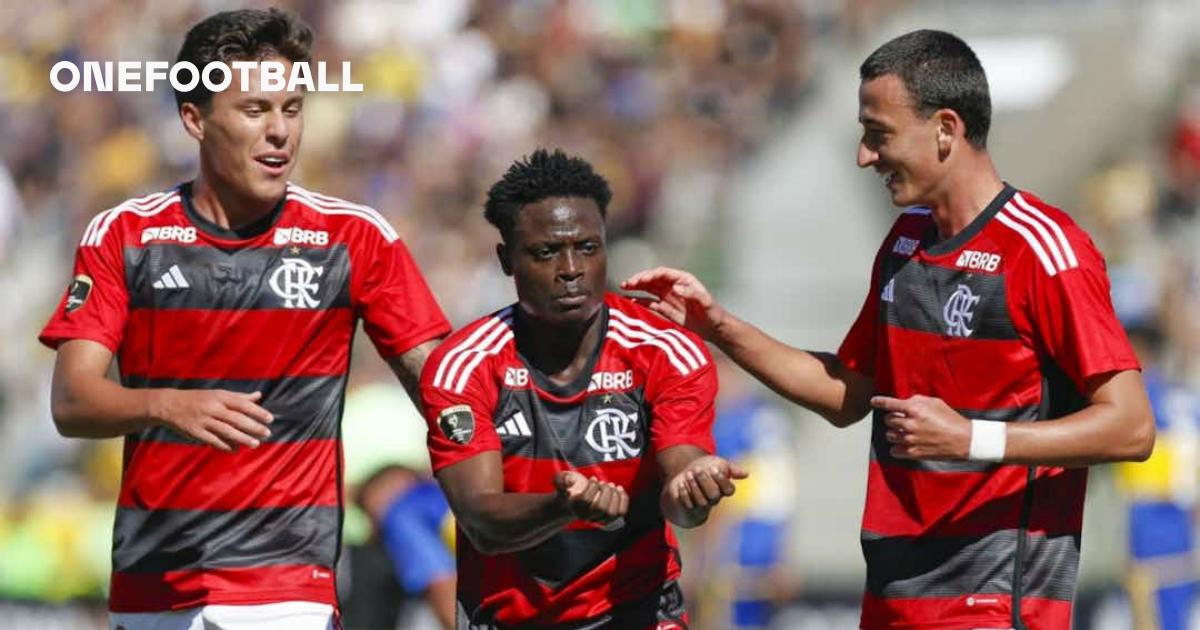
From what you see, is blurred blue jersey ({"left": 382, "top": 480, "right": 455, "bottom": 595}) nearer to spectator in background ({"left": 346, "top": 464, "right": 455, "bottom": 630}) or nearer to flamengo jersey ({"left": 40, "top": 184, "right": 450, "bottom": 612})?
spectator in background ({"left": 346, "top": 464, "right": 455, "bottom": 630})

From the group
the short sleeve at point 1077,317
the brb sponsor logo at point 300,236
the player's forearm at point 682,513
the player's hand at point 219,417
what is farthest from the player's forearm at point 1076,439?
the brb sponsor logo at point 300,236

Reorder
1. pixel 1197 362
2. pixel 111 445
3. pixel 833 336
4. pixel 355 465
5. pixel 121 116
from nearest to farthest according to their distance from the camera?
1. pixel 355 465
2. pixel 1197 362
3. pixel 833 336
4. pixel 111 445
5. pixel 121 116

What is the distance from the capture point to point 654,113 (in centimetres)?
1870

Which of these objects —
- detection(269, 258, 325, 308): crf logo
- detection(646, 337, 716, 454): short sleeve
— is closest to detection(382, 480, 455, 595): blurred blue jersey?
detection(269, 258, 325, 308): crf logo

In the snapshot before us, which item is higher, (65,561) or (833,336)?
(833,336)

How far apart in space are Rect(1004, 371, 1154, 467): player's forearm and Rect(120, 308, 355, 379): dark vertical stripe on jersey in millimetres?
2398

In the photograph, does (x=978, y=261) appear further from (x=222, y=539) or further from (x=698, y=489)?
(x=222, y=539)

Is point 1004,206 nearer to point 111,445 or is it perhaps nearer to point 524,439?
point 524,439

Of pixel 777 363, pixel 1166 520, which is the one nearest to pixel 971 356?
pixel 777 363

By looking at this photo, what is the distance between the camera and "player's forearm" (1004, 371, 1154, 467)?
625 centimetres

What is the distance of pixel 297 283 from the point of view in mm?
7344

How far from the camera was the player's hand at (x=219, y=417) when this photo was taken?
659cm

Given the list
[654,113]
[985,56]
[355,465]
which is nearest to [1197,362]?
[985,56]

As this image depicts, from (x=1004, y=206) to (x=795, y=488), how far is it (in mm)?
10330
